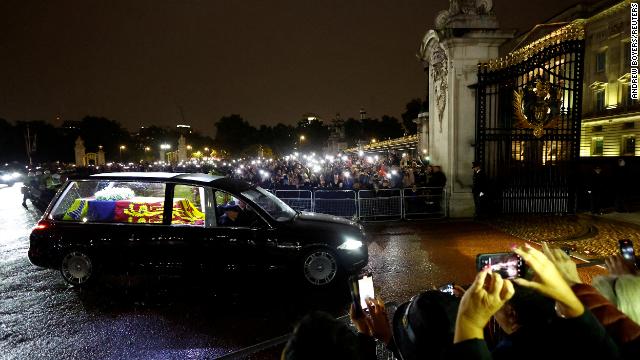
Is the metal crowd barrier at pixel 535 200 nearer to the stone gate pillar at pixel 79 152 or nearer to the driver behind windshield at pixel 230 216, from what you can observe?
the driver behind windshield at pixel 230 216

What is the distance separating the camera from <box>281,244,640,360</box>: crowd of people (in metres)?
1.48

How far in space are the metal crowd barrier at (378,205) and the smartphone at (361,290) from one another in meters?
9.84

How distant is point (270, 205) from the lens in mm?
7137

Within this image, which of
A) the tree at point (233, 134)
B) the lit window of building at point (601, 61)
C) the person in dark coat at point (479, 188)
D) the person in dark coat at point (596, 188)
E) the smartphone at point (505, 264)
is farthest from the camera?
the tree at point (233, 134)

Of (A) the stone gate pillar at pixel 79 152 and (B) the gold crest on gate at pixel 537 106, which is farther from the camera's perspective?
(A) the stone gate pillar at pixel 79 152

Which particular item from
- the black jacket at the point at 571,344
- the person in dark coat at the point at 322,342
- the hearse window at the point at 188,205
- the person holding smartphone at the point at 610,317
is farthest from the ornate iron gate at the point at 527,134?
the person in dark coat at the point at 322,342

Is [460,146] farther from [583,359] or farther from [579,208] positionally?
[583,359]

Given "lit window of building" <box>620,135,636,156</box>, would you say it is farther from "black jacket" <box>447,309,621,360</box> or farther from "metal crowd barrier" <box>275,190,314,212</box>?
"black jacket" <box>447,309,621,360</box>

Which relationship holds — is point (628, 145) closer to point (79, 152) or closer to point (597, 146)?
point (597, 146)

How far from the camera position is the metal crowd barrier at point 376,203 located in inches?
485

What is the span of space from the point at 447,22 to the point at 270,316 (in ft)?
34.5

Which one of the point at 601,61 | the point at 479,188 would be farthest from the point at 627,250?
the point at 601,61

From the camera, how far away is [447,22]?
12.5 meters
